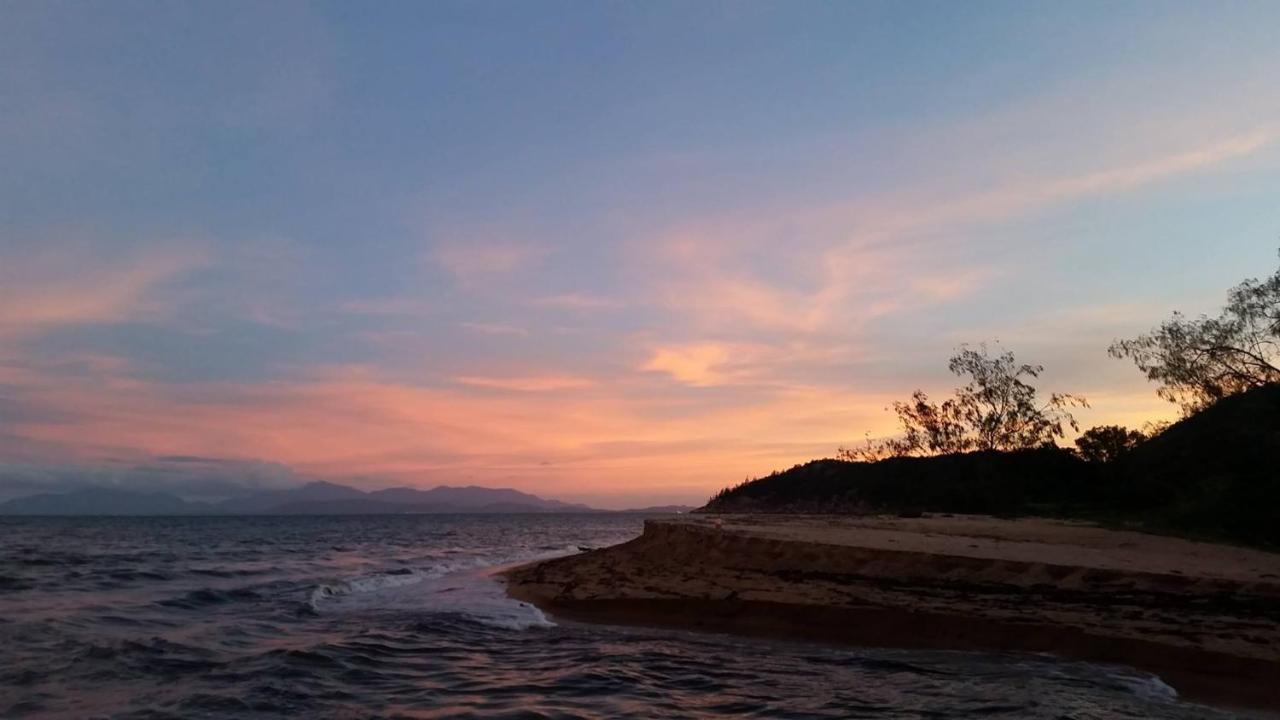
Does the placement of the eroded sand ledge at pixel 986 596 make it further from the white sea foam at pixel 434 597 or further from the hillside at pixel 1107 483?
the hillside at pixel 1107 483

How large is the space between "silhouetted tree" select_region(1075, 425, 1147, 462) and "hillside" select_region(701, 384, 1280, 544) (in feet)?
4.59

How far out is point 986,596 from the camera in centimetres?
1463

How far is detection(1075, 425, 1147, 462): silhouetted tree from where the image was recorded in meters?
51.8

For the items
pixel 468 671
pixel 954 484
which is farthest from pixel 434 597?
pixel 954 484

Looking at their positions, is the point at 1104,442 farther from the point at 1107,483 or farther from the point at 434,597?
the point at 434,597

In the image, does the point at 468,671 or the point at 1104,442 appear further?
the point at 1104,442

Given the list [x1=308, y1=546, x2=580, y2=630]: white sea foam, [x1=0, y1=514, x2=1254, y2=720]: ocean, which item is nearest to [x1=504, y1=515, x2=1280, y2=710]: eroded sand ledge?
[x1=0, y1=514, x2=1254, y2=720]: ocean

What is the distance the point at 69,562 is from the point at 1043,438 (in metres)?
56.0

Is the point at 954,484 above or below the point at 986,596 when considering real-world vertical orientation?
above

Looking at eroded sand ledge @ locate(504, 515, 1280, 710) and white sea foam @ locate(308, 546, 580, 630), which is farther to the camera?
white sea foam @ locate(308, 546, 580, 630)

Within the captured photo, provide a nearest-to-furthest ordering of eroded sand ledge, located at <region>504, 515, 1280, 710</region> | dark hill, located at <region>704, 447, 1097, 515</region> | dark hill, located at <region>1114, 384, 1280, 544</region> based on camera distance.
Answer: eroded sand ledge, located at <region>504, 515, 1280, 710</region> → dark hill, located at <region>1114, 384, 1280, 544</region> → dark hill, located at <region>704, 447, 1097, 515</region>

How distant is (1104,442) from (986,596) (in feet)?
150

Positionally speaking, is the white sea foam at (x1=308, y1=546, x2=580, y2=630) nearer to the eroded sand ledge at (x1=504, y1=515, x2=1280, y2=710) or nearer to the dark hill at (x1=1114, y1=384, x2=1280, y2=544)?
the eroded sand ledge at (x1=504, y1=515, x2=1280, y2=710)

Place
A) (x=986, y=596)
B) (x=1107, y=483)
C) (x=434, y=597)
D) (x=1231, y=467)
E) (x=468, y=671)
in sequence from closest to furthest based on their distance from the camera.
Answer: (x=468, y=671)
(x=986, y=596)
(x=434, y=597)
(x=1231, y=467)
(x=1107, y=483)
